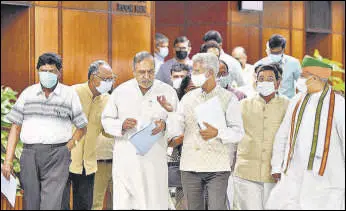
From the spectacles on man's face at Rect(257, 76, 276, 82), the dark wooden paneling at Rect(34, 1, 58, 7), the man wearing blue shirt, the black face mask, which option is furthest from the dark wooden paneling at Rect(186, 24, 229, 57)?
the spectacles on man's face at Rect(257, 76, 276, 82)

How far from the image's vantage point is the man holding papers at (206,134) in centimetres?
686

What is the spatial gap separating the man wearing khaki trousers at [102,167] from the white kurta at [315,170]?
2161mm

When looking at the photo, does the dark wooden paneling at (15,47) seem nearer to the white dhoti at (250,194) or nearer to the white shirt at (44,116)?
the white shirt at (44,116)

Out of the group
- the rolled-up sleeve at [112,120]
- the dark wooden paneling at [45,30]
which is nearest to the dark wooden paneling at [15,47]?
the dark wooden paneling at [45,30]

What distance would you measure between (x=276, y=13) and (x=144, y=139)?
928cm

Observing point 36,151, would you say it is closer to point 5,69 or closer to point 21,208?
point 21,208

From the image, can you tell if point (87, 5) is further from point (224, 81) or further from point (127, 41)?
point (224, 81)

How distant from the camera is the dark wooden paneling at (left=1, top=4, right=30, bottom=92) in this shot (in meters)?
10.8

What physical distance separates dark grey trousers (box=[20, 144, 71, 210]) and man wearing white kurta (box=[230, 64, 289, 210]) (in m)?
1.51

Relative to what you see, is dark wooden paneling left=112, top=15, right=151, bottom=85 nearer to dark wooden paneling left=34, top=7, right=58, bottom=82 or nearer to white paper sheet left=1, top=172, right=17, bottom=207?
dark wooden paneling left=34, top=7, right=58, bottom=82

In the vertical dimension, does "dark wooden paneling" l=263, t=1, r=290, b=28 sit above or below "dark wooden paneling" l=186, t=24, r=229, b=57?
above

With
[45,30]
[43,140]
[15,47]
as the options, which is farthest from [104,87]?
[15,47]

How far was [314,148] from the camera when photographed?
21.5 feet

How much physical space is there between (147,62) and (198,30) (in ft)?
27.0
